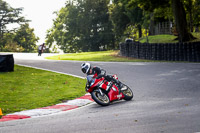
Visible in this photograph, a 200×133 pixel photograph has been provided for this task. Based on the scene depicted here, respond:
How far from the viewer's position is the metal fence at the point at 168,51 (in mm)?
24759

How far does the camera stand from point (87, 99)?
38.9ft

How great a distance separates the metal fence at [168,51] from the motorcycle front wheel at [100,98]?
597 inches

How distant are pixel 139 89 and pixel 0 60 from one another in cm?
984

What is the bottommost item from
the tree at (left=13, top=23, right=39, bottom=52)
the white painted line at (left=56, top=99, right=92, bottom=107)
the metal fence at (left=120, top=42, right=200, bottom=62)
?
the white painted line at (left=56, top=99, right=92, bottom=107)

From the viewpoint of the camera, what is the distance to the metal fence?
975 inches

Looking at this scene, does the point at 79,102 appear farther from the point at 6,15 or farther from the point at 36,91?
the point at 6,15

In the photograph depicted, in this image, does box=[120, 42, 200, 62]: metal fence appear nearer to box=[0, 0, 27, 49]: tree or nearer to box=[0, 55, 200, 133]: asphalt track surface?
box=[0, 55, 200, 133]: asphalt track surface

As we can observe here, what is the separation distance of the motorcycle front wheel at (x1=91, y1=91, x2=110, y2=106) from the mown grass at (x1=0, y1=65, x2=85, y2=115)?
1.66 m

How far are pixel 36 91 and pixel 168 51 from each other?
49.6 ft

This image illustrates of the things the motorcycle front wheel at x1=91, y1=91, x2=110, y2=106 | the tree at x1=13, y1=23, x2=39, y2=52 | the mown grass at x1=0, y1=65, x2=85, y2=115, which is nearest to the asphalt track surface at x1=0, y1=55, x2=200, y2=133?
the motorcycle front wheel at x1=91, y1=91, x2=110, y2=106

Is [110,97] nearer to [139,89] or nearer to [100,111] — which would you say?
[100,111]

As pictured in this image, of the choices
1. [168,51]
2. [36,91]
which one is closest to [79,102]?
[36,91]

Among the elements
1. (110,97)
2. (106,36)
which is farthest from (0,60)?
(106,36)

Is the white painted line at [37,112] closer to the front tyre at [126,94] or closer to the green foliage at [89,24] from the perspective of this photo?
the front tyre at [126,94]
